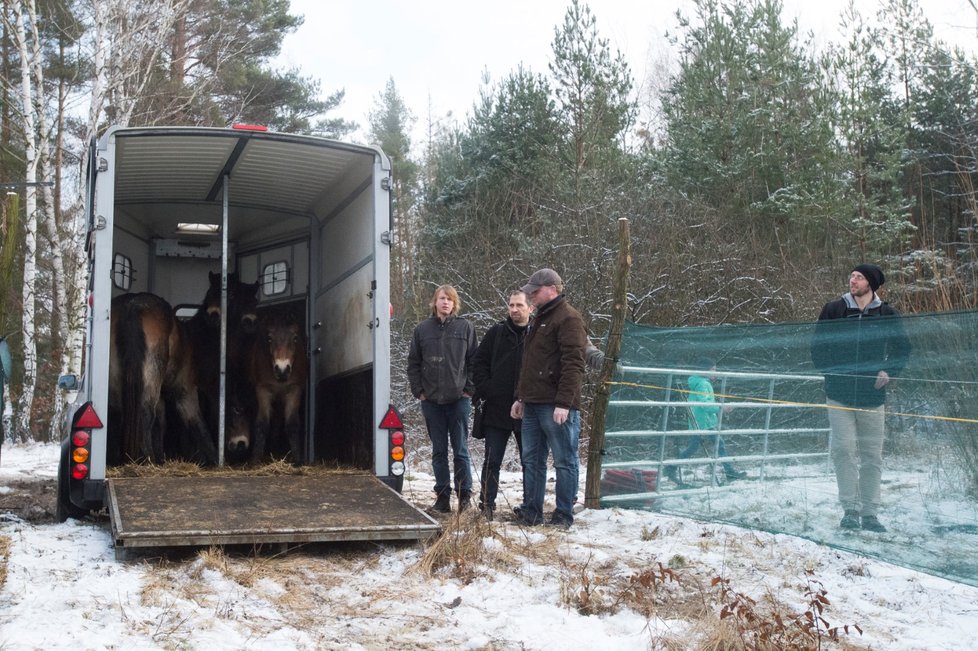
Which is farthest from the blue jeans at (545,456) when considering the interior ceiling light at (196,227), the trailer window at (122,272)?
the trailer window at (122,272)

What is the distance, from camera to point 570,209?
44.3ft

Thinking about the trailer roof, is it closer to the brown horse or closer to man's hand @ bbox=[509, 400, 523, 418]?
the brown horse

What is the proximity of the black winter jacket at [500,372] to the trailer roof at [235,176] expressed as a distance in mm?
1553

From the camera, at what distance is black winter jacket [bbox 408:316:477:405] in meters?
6.52

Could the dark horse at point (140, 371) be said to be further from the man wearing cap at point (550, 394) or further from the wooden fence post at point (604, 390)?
the wooden fence post at point (604, 390)

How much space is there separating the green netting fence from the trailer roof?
2.75 m

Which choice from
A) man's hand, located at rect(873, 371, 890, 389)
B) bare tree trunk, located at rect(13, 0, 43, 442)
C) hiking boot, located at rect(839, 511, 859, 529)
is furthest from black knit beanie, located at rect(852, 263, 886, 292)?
bare tree trunk, located at rect(13, 0, 43, 442)

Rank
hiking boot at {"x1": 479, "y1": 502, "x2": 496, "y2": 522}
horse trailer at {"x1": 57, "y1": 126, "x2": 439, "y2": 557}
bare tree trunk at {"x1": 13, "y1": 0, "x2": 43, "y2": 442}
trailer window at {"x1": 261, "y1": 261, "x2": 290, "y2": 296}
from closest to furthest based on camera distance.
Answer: horse trailer at {"x1": 57, "y1": 126, "x2": 439, "y2": 557}
hiking boot at {"x1": 479, "y1": 502, "x2": 496, "y2": 522}
trailer window at {"x1": 261, "y1": 261, "x2": 290, "y2": 296}
bare tree trunk at {"x1": 13, "y1": 0, "x2": 43, "y2": 442}

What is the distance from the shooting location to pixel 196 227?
9.00 metres

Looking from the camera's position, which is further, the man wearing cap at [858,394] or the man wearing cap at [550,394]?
the man wearing cap at [550,394]

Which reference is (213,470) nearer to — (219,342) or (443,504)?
(219,342)

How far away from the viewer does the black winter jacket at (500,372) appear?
646 centimetres

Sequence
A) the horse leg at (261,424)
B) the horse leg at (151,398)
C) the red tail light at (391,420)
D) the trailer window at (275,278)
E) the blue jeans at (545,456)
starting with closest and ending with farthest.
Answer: the blue jeans at (545,456), the red tail light at (391,420), the horse leg at (151,398), the horse leg at (261,424), the trailer window at (275,278)

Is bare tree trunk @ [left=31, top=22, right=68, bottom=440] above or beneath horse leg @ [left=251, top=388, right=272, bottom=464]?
above
